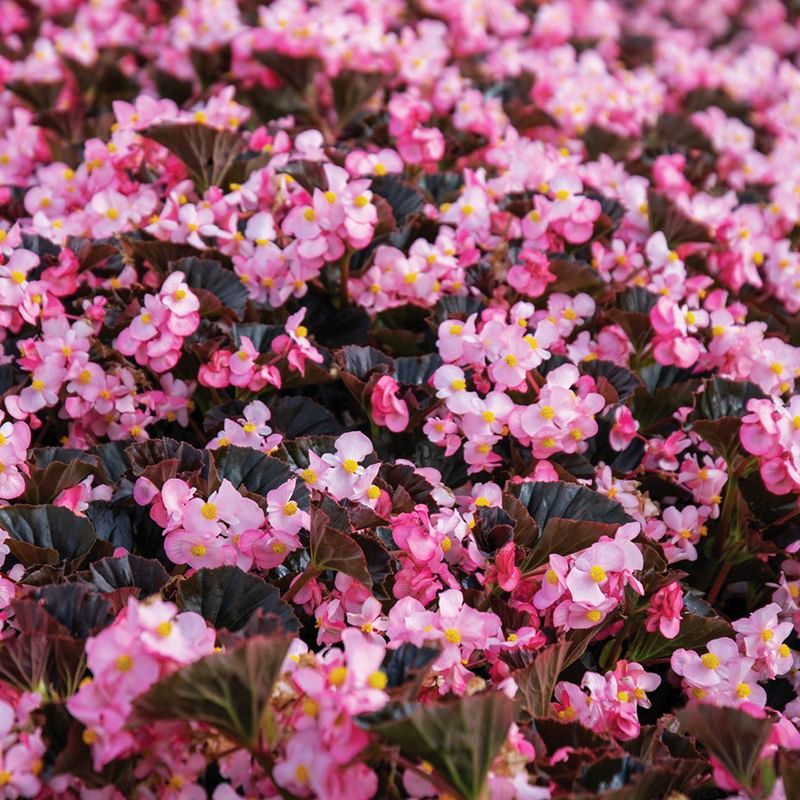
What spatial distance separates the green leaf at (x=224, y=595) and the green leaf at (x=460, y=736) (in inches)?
12.2

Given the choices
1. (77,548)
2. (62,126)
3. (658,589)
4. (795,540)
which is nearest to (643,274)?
(795,540)

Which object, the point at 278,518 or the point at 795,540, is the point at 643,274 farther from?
the point at 278,518

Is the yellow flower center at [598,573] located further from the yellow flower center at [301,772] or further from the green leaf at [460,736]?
the yellow flower center at [301,772]

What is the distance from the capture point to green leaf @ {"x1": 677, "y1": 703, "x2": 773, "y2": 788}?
1144mm

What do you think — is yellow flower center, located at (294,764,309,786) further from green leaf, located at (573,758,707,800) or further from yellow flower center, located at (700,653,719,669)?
yellow flower center, located at (700,653,719,669)

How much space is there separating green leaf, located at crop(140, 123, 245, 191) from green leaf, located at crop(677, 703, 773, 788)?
151 cm

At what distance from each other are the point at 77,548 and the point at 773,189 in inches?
85.4

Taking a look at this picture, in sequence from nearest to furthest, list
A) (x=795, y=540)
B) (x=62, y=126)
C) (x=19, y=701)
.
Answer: (x=19, y=701) → (x=795, y=540) → (x=62, y=126)

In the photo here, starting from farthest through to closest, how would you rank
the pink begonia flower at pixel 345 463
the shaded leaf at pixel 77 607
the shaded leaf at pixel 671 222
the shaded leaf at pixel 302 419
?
the shaded leaf at pixel 671 222
the shaded leaf at pixel 302 419
the pink begonia flower at pixel 345 463
the shaded leaf at pixel 77 607

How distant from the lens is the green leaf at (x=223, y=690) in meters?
1.07

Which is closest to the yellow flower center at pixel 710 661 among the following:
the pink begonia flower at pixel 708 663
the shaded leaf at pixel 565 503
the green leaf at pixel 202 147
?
the pink begonia flower at pixel 708 663

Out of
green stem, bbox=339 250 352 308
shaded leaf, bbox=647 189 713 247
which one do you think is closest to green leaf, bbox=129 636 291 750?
green stem, bbox=339 250 352 308

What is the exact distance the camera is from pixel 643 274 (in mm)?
2221

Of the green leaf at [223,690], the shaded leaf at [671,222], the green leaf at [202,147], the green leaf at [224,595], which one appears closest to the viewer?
the green leaf at [223,690]
